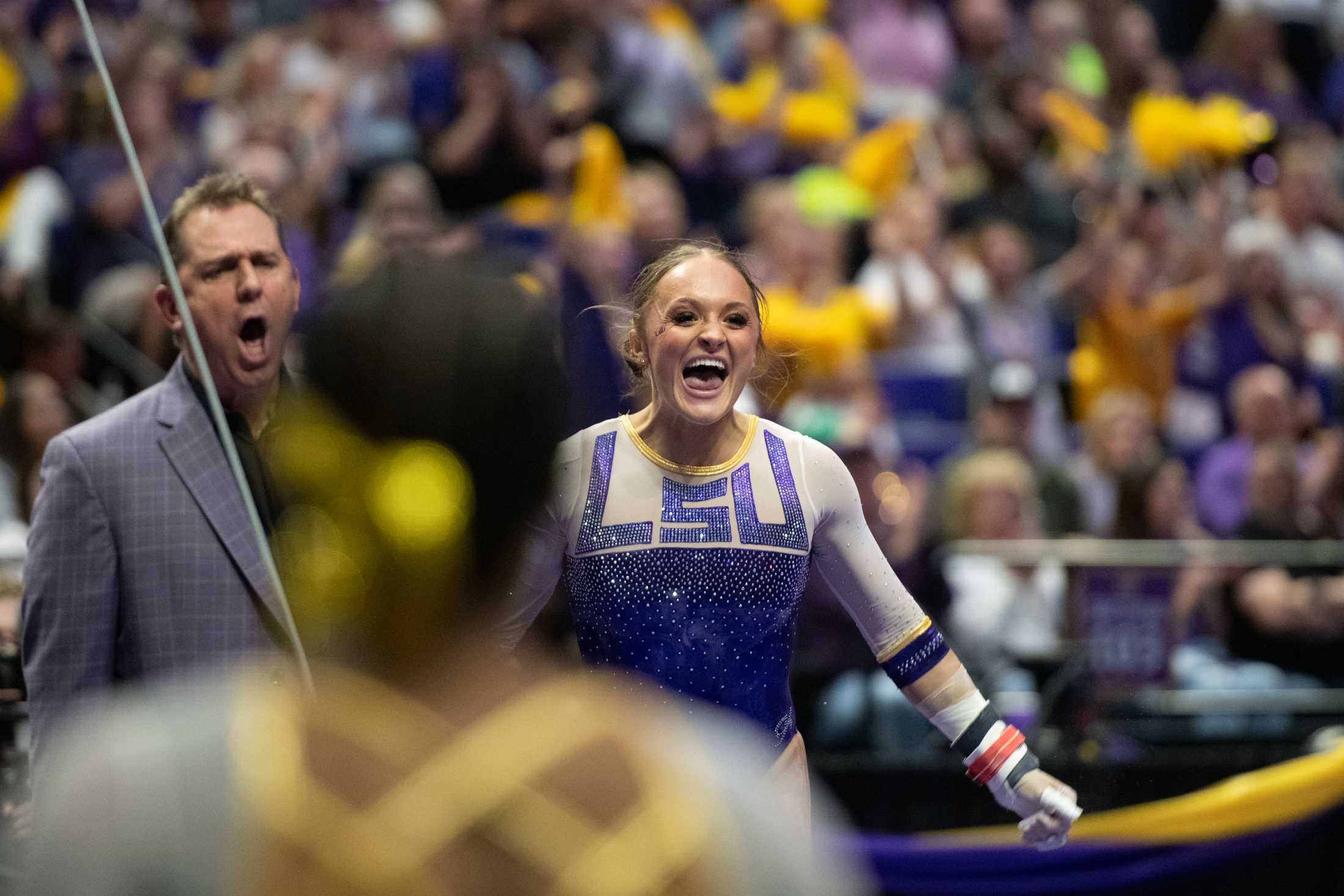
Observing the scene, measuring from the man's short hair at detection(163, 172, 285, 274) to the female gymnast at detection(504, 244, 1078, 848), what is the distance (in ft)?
3.04

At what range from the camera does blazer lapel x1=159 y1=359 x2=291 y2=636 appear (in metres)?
3.83

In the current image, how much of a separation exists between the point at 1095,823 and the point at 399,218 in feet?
11.5

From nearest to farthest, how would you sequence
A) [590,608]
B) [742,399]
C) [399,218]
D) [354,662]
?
[354,662]
[590,608]
[742,399]
[399,218]

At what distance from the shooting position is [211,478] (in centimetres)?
389

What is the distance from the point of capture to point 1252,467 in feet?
27.2

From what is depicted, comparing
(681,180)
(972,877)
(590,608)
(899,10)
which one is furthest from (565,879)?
(899,10)

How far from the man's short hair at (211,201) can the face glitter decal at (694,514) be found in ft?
3.56

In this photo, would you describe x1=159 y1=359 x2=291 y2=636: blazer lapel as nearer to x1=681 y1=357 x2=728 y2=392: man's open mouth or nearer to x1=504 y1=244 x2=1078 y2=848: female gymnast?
x1=504 y1=244 x2=1078 y2=848: female gymnast

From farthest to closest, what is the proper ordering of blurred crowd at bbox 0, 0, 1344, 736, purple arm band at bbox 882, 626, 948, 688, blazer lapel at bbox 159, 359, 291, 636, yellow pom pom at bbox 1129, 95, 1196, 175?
yellow pom pom at bbox 1129, 95, 1196, 175 → blurred crowd at bbox 0, 0, 1344, 736 → purple arm band at bbox 882, 626, 948, 688 → blazer lapel at bbox 159, 359, 291, 636

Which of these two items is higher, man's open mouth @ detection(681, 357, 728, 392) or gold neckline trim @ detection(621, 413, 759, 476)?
man's open mouth @ detection(681, 357, 728, 392)

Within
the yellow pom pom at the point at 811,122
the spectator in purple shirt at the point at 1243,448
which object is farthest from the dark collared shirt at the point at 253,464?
the yellow pom pom at the point at 811,122

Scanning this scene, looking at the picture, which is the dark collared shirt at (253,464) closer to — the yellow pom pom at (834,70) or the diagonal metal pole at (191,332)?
the diagonal metal pole at (191,332)

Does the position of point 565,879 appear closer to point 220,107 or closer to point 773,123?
point 220,107

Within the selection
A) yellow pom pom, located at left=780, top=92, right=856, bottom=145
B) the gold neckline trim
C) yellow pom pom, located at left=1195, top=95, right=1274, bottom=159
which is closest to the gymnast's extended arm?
the gold neckline trim
